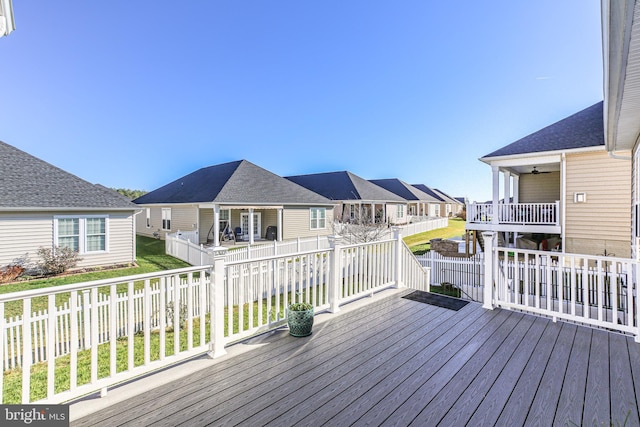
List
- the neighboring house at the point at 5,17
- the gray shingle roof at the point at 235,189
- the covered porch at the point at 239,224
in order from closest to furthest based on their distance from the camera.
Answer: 1. the neighboring house at the point at 5,17
2. the gray shingle roof at the point at 235,189
3. the covered porch at the point at 239,224

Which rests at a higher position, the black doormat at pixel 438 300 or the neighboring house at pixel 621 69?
the neighboring house at pixel 621 69

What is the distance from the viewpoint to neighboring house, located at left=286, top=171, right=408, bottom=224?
899 inches

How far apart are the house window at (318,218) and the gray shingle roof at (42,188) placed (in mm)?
9791

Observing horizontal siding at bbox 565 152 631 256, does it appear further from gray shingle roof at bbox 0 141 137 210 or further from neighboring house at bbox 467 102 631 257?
gray shingle roof at bbox 0 141 137 210

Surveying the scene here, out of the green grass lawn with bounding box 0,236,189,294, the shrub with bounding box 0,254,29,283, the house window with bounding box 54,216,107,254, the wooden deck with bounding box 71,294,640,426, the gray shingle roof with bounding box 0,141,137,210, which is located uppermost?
the gray shingle roof with bounding box 0,141,137,210

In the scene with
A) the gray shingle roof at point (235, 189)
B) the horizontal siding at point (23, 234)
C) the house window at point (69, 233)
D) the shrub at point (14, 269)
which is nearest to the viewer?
the shrub at point (14, 269)

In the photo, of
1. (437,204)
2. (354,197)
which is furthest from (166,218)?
(437,204)

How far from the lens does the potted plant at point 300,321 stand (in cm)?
342

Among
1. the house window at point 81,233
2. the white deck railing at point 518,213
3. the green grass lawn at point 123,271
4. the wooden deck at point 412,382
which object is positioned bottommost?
the green grass lawn at point 123,271

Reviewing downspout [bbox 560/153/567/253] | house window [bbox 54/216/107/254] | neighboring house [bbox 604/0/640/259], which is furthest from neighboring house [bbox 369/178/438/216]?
house window [bbox 54/216/107/254]

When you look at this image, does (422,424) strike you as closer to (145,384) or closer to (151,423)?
(151,423)

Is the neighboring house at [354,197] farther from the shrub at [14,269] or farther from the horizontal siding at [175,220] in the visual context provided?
the shrub at [14,269]

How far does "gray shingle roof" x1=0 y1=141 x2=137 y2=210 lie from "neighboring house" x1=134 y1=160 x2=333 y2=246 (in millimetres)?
4240

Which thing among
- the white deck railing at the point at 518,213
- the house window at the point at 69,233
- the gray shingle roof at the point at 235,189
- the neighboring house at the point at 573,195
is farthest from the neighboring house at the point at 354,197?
the house window at the point at 69,233
